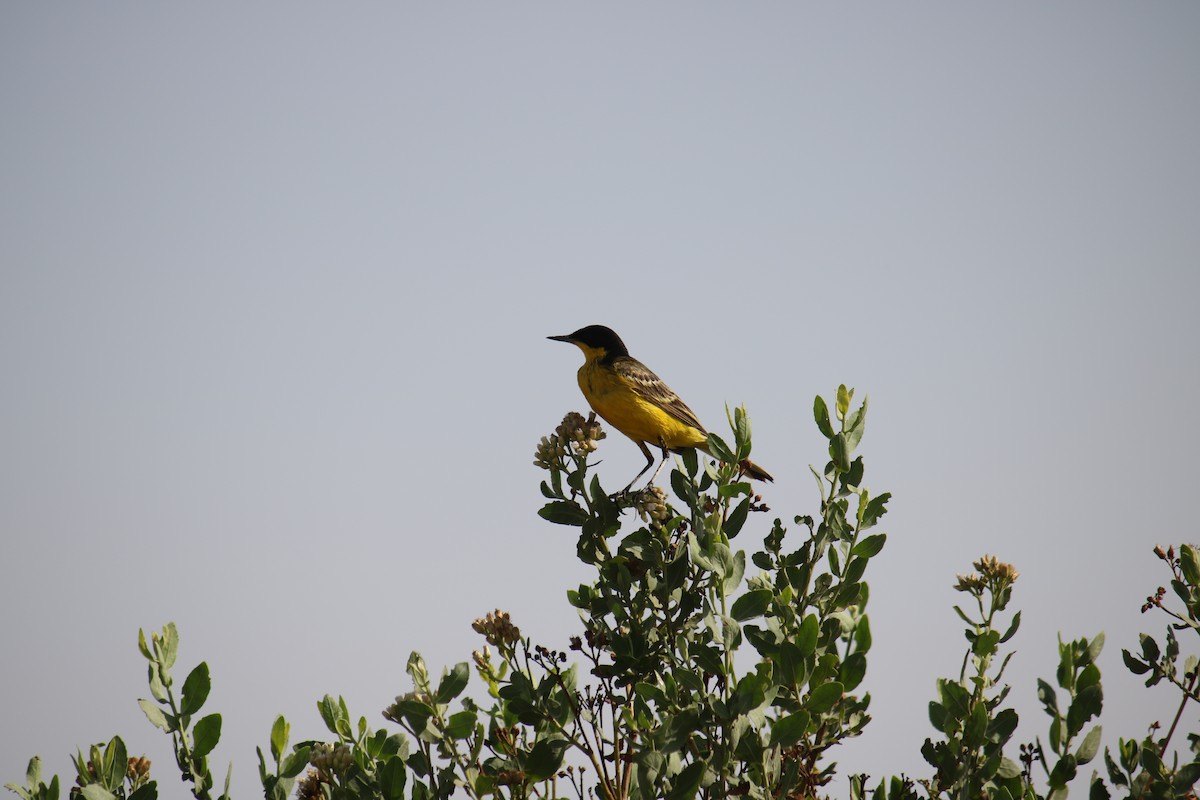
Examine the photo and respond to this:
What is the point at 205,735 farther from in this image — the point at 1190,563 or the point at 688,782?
the point at 1190,563

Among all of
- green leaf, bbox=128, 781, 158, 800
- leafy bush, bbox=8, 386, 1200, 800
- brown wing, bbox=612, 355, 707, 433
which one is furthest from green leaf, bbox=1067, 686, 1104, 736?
brown wing, bbox=612, 355, 707, 433

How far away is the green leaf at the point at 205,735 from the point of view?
11.5ft

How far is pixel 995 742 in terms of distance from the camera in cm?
373

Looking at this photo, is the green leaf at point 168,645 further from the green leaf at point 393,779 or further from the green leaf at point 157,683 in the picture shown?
the green leaf at point 393,779

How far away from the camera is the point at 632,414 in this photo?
6707 mm

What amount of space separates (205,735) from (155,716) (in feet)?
0.56

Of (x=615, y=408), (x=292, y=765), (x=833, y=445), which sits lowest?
(x=292, y=765)

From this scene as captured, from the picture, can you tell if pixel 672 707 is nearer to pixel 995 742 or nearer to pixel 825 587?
pixel 825 587

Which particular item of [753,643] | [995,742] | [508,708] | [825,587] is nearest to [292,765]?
[508,708]

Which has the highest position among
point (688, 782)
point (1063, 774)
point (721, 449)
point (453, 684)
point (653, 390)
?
point (653, 390)

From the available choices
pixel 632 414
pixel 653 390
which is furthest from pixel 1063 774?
pixel 653 390

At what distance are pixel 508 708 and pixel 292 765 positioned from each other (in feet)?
2.51

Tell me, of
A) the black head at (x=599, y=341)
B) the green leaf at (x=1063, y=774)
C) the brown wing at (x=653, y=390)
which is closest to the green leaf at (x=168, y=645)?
the green leaf at (x=1063, y=774)

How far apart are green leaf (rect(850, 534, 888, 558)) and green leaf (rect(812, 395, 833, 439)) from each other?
41cm
